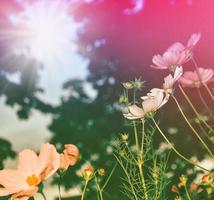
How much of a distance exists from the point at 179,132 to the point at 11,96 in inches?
50.9

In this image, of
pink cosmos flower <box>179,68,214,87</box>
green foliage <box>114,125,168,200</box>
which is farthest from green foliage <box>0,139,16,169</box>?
pink cosmos flower <box>179,68,214,87</box>

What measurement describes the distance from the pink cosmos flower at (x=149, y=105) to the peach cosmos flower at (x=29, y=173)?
0.23 m

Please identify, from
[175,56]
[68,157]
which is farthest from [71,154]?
[175,56]

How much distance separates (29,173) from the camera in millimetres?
880

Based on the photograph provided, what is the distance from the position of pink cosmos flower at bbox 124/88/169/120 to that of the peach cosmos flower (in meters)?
0.23

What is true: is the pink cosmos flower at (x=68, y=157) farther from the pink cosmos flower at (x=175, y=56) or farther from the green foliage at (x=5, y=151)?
the green foliage at (x=5, y=151)

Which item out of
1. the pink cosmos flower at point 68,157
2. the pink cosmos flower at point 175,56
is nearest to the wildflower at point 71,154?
the pink cosmos flower at point 68,157

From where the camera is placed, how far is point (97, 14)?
4180 millimetres

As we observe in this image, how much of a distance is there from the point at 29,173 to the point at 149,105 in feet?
0.94

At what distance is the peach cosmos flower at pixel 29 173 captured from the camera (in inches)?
31.4

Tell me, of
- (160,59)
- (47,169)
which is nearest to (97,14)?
(160,59)

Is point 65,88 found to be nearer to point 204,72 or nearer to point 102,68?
point 102,68

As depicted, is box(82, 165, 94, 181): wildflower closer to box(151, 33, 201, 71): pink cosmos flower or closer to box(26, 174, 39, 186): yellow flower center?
box(26, 174, 39, 186): yellow flower center

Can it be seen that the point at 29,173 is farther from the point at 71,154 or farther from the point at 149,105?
the point at 149,105
